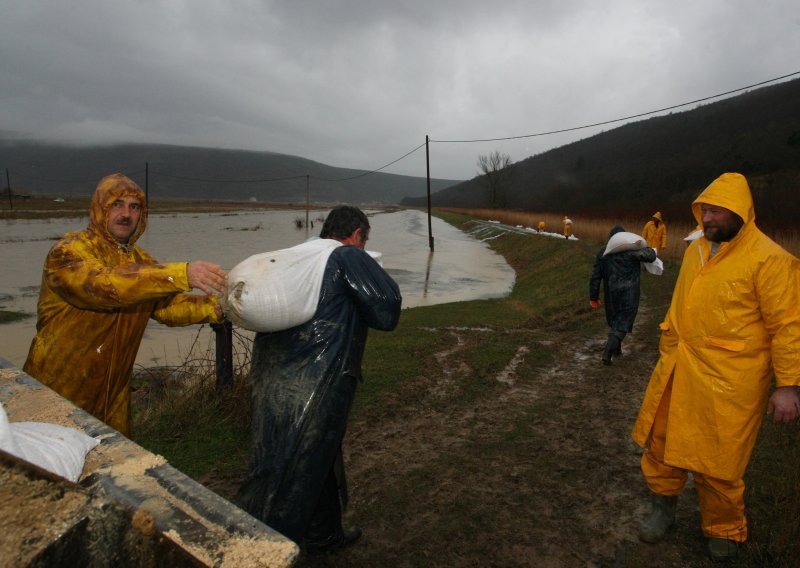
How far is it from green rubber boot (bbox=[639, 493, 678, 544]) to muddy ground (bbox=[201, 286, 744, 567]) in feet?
0.19

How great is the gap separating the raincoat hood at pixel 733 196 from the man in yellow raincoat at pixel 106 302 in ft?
7.98

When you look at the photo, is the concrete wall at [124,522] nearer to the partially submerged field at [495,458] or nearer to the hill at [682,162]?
the partially submerged field at [495,458]

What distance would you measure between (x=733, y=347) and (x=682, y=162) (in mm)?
55582

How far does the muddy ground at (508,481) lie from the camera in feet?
9.21

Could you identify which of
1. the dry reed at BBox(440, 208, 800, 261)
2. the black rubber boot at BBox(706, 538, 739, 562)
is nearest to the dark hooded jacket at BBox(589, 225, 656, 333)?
the black rubber boot at BBox(706, 538, 739, 562)

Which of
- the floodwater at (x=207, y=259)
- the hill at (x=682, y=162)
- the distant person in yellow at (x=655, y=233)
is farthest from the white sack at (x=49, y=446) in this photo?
the hill at (x=682, y=162)

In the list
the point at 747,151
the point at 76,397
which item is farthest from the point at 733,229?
the point at 747,151

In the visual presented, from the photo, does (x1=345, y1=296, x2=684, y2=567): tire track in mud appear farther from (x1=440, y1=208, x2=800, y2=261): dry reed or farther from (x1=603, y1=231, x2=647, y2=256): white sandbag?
(x1=440, y1=208, x2=800, y2=261): dry reed

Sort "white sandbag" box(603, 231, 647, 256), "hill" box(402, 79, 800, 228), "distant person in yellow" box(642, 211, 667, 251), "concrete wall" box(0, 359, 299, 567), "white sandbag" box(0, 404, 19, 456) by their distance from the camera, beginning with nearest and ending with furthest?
"concrete wall" box(0, 359, 299, 567) < "white sandbag" box(0, 404, 19, 456) < "white sandbag" box(603, 231, 647, 256) < "distant person in yellow" box(642, 211, 667, 251) < "hill" box(402, 79, 800, 228)

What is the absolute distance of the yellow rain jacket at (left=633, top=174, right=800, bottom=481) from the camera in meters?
2.41

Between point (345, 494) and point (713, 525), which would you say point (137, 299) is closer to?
point (345, 494)

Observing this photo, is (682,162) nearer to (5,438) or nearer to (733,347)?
(733,347)

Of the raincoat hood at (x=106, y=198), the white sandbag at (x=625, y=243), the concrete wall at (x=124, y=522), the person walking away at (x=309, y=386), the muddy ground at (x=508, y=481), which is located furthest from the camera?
A: the white sandbag at (x=625, y=243)

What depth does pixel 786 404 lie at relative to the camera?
2430 millimetres
